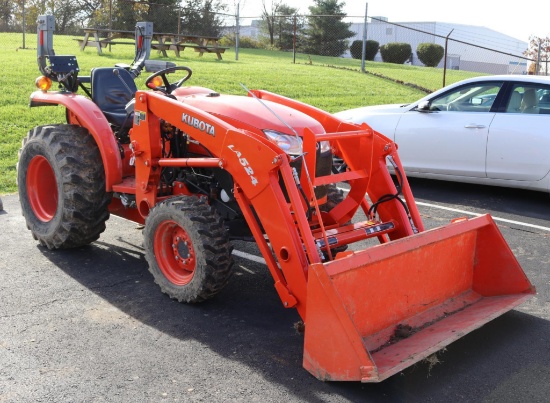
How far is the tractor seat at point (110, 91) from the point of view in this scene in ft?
21.4

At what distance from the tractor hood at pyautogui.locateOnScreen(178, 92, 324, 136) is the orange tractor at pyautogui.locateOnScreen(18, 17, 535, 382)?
0.5 inches

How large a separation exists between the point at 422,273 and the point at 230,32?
3391 cm

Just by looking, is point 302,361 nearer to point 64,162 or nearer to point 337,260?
point 337,260

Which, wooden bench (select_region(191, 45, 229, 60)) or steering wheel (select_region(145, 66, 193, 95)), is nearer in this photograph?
steering wheel (select_region(145, 66, 193, 95))

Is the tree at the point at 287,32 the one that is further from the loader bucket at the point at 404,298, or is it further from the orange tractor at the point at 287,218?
the loader bucket at the point at 404,298

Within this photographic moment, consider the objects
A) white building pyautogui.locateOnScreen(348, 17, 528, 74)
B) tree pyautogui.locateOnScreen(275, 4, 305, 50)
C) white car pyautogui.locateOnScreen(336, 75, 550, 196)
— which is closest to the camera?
white car pyautogui.locateOnScreen(336, 75, 550, 196)

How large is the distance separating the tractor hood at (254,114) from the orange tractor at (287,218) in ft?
0.04

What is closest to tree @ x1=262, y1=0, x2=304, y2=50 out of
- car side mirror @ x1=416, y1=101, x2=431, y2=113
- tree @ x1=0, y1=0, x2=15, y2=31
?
tree @ x1=0, y1=0, x2=15, y2=31

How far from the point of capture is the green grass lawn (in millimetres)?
12078

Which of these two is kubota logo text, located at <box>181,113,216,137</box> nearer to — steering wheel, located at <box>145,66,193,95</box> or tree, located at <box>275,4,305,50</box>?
steering wheel, located at <box>145,66,193,95</box>

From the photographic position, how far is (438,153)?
353 inches

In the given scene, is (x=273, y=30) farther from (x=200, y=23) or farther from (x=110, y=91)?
(x=110, y=91)

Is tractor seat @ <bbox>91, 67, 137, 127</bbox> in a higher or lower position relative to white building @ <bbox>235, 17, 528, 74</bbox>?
lower

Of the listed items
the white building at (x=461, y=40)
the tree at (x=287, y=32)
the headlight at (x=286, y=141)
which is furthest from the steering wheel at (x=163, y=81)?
the white building at (x=461, y=40)
